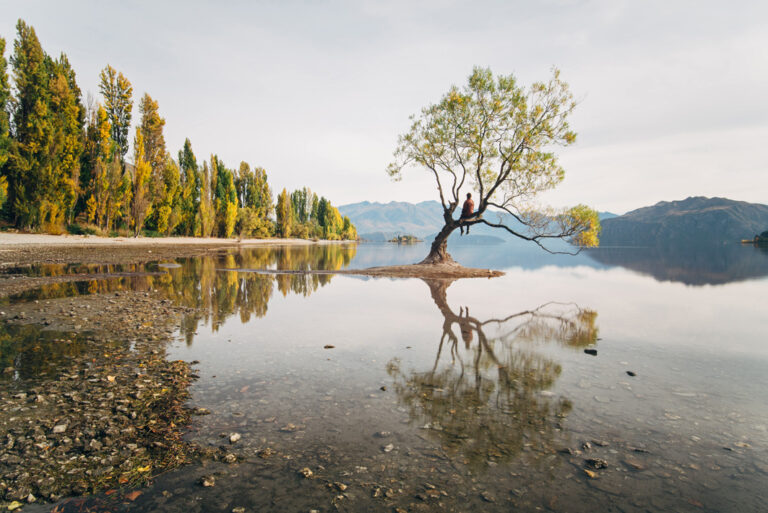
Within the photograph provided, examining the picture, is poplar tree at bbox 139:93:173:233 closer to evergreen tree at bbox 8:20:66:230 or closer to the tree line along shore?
the tree line along shore

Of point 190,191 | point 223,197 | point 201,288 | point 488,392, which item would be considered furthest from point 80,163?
point 488,392

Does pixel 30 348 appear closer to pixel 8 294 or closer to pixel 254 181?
pixel 8 294

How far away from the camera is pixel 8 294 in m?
13.1

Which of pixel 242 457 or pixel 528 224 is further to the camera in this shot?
pixel 528 224

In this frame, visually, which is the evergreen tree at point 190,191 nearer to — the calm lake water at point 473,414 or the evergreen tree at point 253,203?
the evergreen tree at point 253,203

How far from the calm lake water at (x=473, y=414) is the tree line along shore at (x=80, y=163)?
4256 cm

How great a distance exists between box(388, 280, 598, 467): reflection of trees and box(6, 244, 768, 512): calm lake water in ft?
0.11

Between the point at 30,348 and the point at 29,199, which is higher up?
the point at 29,199

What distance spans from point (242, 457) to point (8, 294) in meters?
15.4

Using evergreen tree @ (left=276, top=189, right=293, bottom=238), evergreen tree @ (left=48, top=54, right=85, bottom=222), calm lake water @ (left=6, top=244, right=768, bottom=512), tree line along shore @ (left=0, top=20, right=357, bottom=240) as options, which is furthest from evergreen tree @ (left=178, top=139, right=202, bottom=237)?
calm lake water @ (left=6, top=244, right=768, bottom=512)

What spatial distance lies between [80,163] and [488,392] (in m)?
56.4

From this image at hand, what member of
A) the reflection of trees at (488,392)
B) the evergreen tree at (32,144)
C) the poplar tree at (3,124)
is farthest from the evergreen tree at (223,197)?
the reflection of trees at (488,392)

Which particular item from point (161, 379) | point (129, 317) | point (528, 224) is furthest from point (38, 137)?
point (528, 224)

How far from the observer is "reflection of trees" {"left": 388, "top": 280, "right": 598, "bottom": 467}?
185 inches
